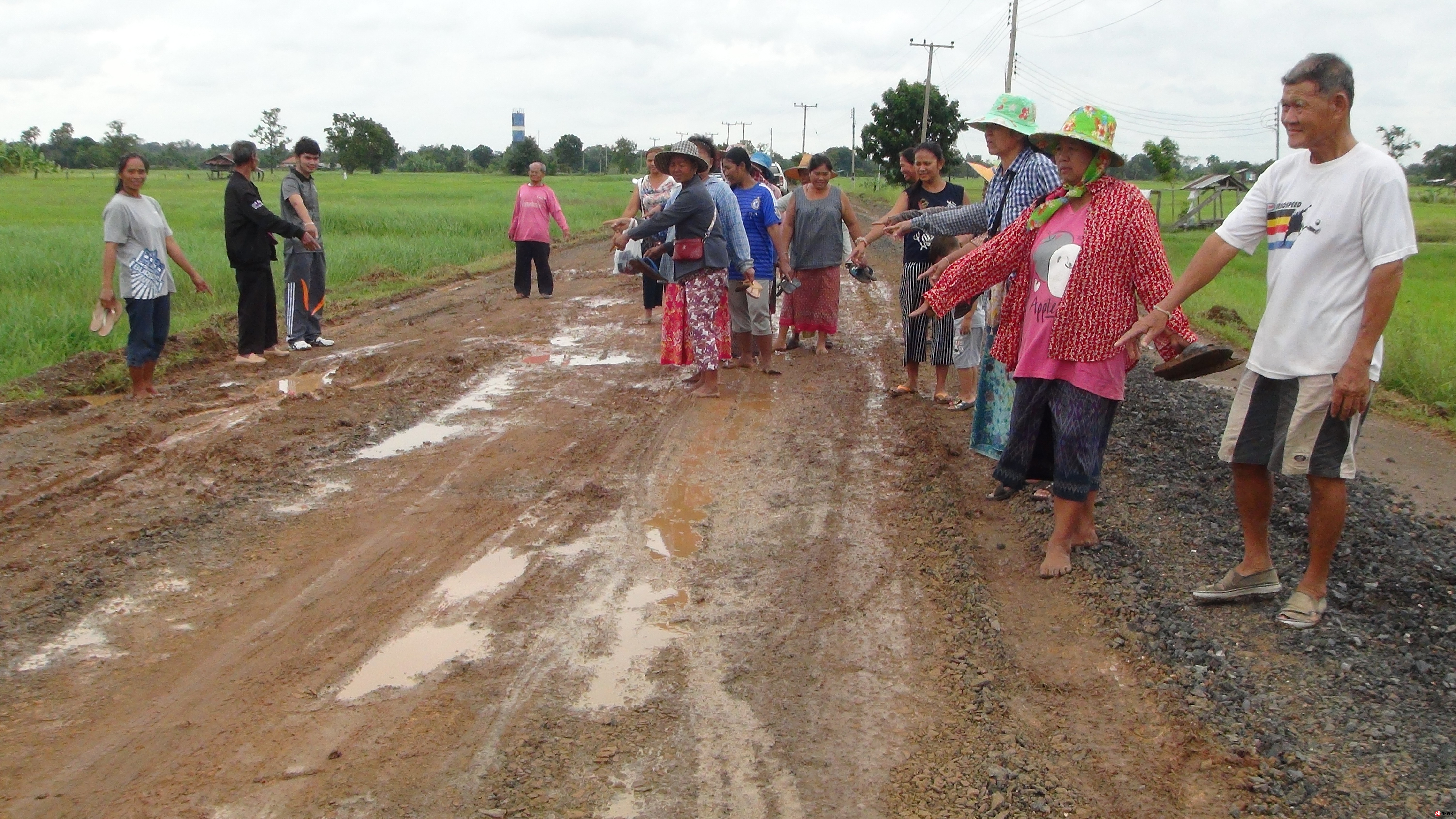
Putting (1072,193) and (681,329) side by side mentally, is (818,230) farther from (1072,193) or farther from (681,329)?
(1072,193)

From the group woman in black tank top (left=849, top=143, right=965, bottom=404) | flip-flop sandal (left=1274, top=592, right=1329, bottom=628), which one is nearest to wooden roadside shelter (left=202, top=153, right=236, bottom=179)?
woman in black tank top (left=849, top=143, right=965, bottom=404)

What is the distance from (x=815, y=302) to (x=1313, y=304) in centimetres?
565

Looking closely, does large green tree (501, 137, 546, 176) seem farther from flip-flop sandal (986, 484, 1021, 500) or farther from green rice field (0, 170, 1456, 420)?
flip-flop sandal (986, 484, 1021, 500)

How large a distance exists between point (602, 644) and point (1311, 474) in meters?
2.45

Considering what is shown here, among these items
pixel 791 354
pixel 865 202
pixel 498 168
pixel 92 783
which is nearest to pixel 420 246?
pixel 791 354

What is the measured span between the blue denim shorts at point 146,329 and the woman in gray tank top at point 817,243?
440 centimetres

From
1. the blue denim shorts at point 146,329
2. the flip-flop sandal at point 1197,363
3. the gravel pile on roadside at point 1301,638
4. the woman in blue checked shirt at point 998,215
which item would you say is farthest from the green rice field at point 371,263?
the flip-flop sandal at point 1197,363

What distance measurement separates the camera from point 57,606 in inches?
154

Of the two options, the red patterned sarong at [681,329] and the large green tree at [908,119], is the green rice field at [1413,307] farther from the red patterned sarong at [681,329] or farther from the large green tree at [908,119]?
the large green tree at [908,119]

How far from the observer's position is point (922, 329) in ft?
24.1

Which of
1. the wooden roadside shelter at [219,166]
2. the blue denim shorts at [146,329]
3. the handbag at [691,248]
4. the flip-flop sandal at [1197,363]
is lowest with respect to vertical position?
the blue denim shorts at [146,329]

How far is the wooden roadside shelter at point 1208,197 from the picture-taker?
35250mm

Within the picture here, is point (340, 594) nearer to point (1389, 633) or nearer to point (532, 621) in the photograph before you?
point (532, 621)

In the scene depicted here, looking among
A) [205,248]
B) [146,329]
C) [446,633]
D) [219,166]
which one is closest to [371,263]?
[205,248]
